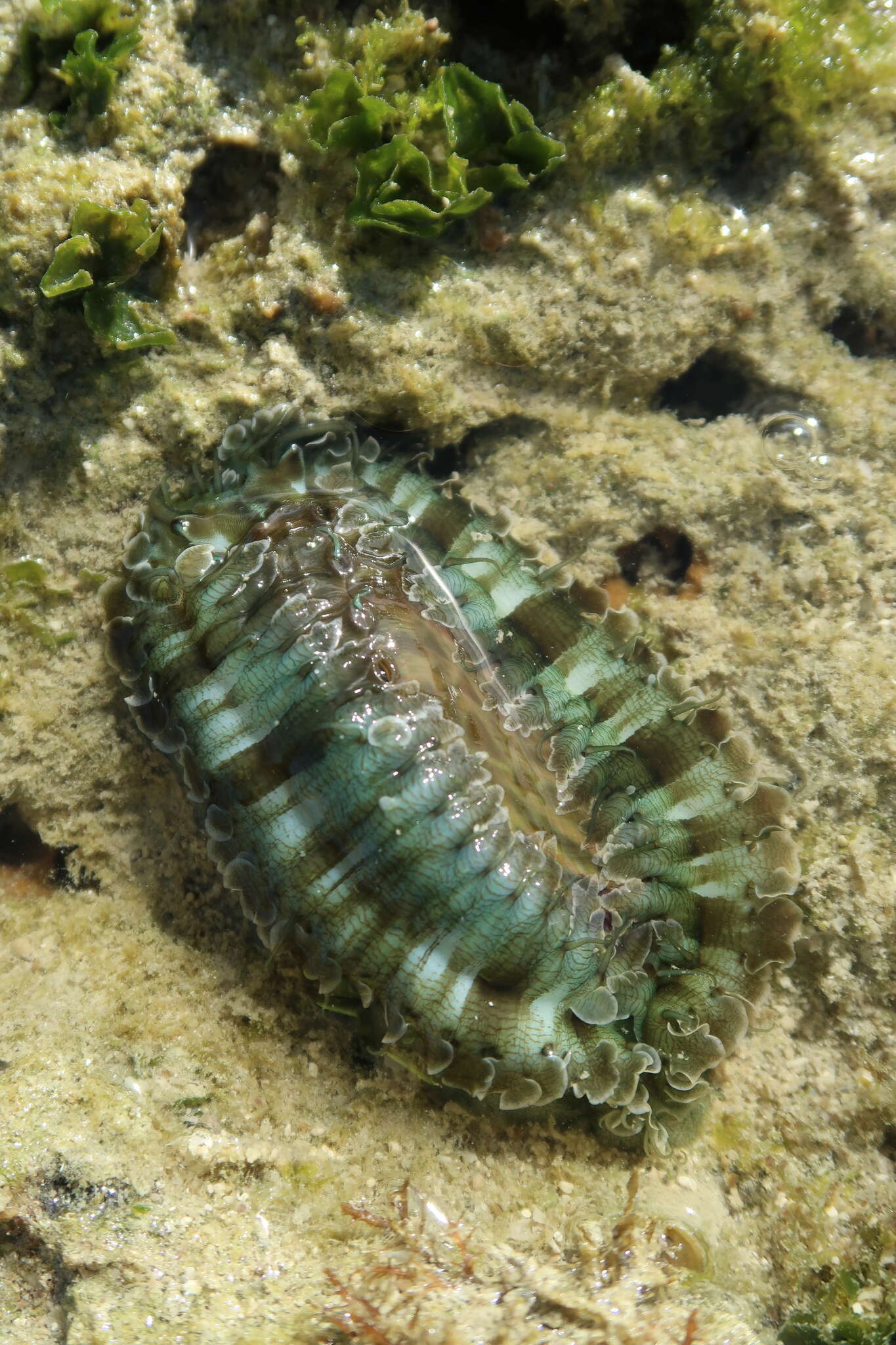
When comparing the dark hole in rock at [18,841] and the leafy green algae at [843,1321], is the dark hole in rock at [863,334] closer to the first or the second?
the leafy green algae at [843,1321]

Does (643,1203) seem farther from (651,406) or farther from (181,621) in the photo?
(651,406)

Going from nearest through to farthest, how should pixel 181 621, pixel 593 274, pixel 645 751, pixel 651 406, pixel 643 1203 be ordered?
pixel 643 1203 < pixel 181 621 < pixel 645 751 < pixel 593 274 < pixel 651 406

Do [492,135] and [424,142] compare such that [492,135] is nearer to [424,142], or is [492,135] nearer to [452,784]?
[424,142]

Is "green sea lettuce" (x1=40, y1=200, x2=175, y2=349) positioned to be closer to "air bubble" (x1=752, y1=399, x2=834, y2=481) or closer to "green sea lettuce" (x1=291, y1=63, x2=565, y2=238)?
"green sea lettuce" (x1=291, y1=63, x2=565, y2=238)

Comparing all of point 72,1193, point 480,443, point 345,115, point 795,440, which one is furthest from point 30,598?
point 795,440

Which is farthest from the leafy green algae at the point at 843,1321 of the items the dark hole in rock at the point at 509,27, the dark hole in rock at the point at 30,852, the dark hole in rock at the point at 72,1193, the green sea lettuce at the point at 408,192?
the dark hole in rock at the point at 509,27

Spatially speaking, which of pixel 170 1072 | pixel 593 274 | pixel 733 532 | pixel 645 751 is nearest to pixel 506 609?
pixel 645 751
